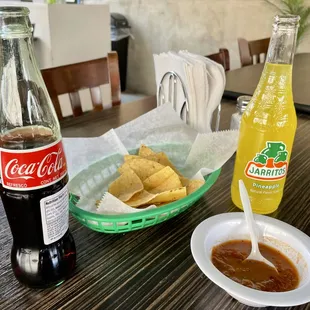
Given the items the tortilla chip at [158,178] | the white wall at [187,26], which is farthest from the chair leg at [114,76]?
the white wall at [187,26]

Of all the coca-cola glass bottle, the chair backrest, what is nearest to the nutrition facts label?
the coca-cola glass bottle

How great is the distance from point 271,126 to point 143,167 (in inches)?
9.2

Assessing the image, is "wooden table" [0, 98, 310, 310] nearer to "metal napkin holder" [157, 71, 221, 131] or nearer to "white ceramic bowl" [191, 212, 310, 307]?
"white ceramic bowl" [191, 212, 310, 307]

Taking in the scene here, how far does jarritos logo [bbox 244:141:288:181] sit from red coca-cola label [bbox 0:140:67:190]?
327 millimetres

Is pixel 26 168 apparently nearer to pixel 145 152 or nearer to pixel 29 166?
pixel 29 166

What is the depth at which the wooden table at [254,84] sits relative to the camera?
1.28 meters

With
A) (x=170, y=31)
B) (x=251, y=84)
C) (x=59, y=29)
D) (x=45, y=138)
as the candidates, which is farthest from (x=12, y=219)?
(x=170, y=31)

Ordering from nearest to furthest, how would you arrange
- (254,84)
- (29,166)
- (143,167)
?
(29,166) → (143,167) → (254,84)

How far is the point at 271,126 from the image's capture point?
21.8 inches

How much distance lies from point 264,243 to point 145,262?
179 millimetres

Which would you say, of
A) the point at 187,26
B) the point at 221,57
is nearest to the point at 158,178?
the point at 221,57

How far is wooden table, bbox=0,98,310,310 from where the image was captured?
1.42 feet

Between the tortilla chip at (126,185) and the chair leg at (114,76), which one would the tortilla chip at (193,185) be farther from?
the chair leg at (114,76)

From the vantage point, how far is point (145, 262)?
1.65 feet
